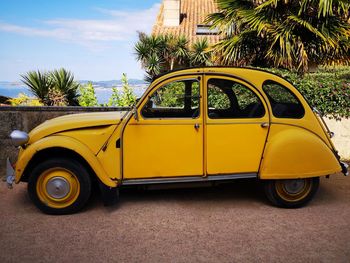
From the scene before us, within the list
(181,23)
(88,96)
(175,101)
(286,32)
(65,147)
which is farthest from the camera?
(181,23)

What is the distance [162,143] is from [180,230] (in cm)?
108

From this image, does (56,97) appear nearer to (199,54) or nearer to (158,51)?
(158,51)

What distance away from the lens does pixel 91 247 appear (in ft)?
12.1

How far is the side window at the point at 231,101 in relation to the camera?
15.4 ft

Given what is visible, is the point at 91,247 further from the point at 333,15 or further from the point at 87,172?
the point at 333,15

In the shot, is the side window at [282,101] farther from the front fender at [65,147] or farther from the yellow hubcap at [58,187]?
the yellow hubcap at [58,187]

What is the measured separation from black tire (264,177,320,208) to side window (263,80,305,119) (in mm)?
885

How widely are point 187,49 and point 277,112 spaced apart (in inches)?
583

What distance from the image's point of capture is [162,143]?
449 centimetres

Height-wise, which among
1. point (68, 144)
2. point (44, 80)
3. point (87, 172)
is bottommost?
point (87, 172)

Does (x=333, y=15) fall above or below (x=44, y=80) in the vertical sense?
above

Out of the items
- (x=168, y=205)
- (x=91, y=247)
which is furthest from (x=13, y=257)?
(x=168, y=205)

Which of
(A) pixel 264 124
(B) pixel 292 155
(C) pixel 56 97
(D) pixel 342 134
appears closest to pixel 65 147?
(A) pixel 264 124

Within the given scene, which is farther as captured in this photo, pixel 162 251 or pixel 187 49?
pixel 187 49
